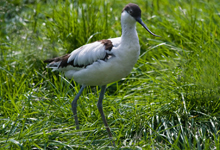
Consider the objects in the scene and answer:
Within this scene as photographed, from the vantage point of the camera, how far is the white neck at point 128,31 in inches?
124

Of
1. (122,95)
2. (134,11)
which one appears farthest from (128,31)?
(122,95)

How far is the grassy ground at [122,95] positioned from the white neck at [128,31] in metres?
0.70

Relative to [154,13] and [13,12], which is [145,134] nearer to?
[154,13]

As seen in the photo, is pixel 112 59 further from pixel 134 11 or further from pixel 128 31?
pixel 134 11

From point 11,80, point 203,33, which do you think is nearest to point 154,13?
point 203,33

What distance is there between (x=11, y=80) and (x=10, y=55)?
2.39 feet

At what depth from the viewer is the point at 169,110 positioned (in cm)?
344

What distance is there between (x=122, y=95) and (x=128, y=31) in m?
0.99

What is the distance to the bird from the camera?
3.13 metres

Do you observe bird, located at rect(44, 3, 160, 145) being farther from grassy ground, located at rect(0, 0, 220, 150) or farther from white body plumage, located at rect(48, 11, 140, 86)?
grassy ground, located at rect(0, 0, 220, 150)

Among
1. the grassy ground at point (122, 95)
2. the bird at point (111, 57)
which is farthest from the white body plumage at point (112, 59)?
the grassy ground at point (122, 95)

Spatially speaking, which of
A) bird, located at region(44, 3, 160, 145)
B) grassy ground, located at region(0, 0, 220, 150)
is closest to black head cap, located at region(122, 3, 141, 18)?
bird, located at region(44, 3, 160, 145)

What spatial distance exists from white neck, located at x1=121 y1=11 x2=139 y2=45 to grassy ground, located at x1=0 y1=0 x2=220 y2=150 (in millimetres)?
702

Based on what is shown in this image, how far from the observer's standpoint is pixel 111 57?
3.16m
